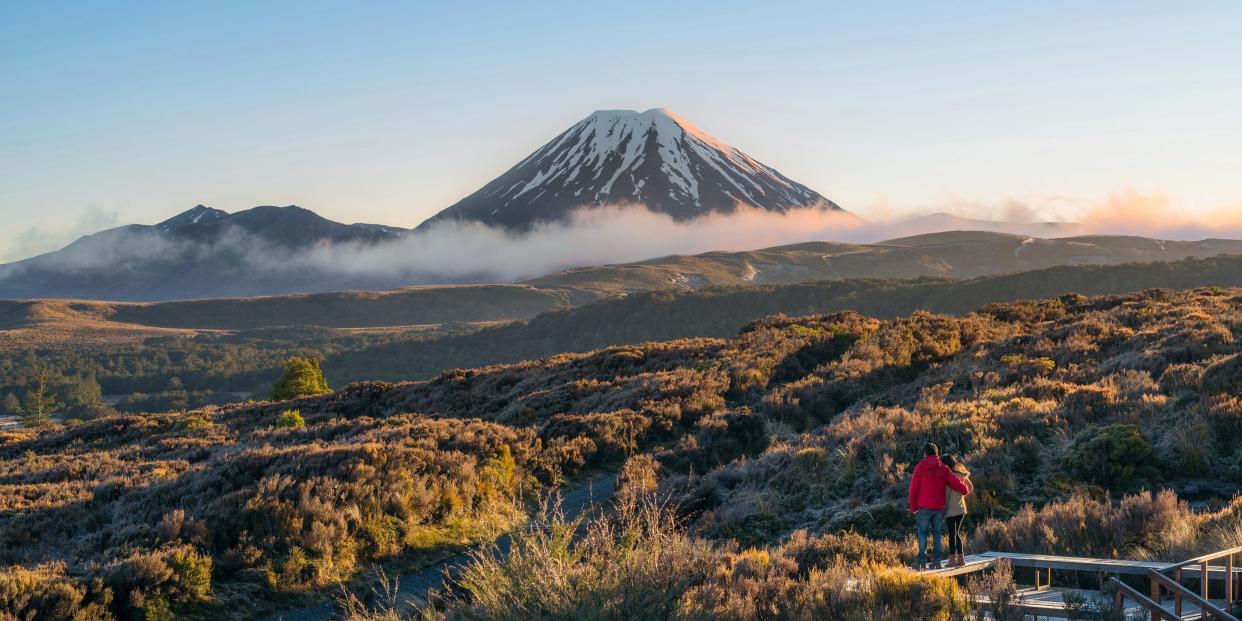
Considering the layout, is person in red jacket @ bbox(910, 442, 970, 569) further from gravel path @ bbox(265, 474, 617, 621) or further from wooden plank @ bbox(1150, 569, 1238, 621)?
gravel path @ bbox(265, 474, 617, 621)

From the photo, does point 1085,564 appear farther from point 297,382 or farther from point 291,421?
point 297,382

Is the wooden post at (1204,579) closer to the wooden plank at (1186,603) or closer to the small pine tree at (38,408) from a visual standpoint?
the wooden plank at (1186,603)

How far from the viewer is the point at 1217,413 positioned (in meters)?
11.4

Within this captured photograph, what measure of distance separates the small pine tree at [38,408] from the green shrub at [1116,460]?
60.4 m

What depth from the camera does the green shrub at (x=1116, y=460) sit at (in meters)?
10.4

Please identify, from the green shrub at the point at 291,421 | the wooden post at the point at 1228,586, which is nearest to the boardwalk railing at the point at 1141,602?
the wooden post at the point at 1228,586

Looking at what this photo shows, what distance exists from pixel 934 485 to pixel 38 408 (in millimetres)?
71372

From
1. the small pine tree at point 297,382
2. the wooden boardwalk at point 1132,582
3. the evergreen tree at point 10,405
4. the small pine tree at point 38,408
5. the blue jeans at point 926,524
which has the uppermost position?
the wooden boardwalk at point 1132,582

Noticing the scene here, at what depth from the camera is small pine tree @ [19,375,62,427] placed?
186 ft

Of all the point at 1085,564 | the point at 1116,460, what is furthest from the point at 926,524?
the point at 1116,460

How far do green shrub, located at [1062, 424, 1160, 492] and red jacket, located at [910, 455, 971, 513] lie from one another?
2.94 metres

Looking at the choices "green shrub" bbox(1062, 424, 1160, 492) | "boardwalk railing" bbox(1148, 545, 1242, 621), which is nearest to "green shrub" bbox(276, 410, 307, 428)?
"green shrub" bbox(1062, 424, 1160, 492)

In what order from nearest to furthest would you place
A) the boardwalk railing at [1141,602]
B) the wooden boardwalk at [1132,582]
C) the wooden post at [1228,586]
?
the boardwalk railing at [1141,602], the wooden boardwalk at [1132,582], the wooden post at [1228,586]

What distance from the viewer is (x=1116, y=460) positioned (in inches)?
420
